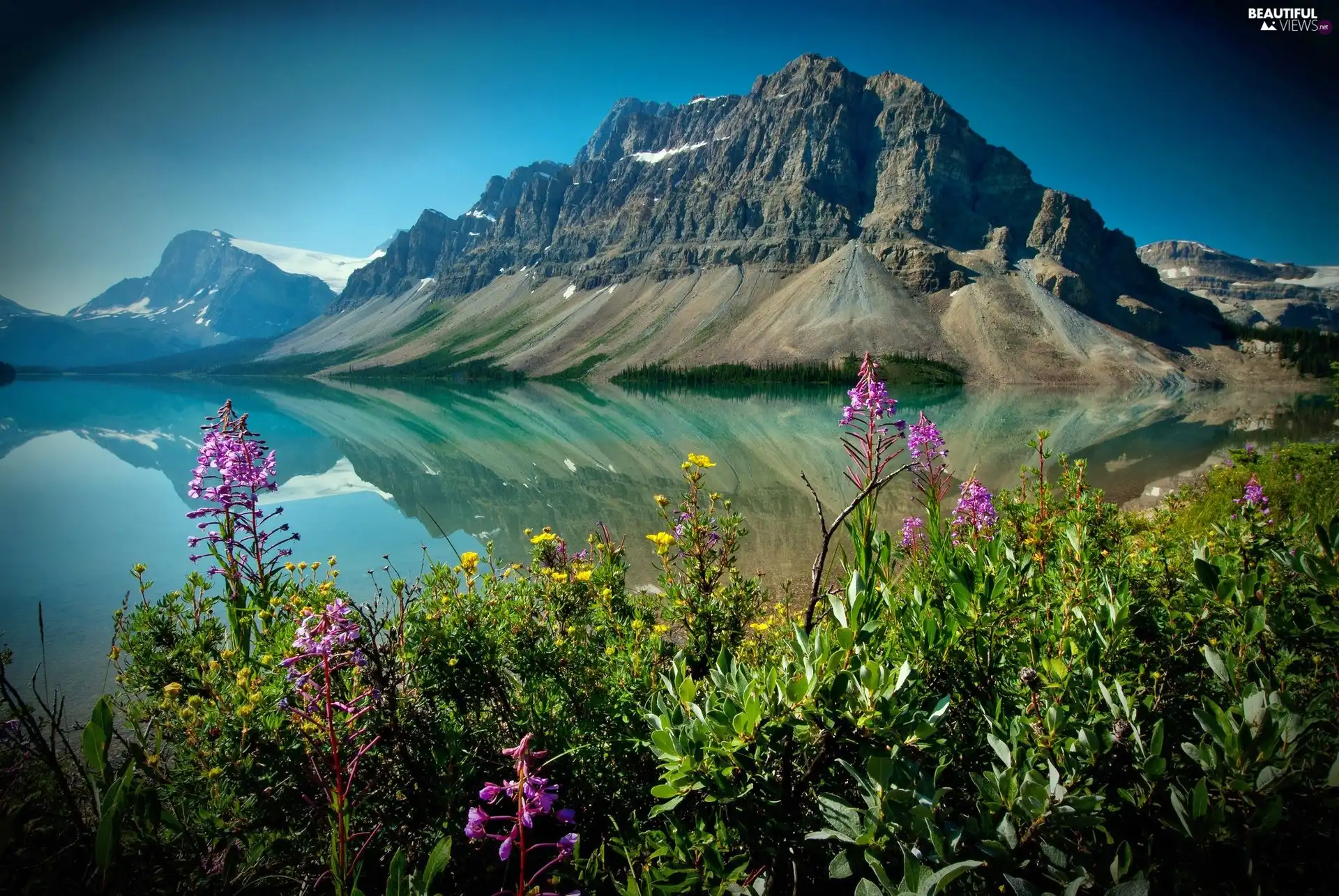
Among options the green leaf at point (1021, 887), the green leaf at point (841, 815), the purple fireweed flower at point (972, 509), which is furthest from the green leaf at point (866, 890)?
the purple fireweed flower at point (972, 509)

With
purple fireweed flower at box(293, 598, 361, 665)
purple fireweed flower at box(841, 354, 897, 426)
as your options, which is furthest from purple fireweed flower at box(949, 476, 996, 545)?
purple fireweed flower at box(293, 598, 361, 665)

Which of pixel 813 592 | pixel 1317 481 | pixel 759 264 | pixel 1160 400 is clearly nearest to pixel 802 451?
pixel 1317 481

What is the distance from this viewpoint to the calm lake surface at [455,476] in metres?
12.9

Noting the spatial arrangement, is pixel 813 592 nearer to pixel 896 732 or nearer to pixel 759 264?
pixel 896 732

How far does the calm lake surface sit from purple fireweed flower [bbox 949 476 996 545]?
242 cm

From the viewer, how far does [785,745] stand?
5.70ft

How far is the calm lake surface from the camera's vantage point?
1293cm

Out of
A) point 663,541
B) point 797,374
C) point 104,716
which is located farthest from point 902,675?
point 797,374

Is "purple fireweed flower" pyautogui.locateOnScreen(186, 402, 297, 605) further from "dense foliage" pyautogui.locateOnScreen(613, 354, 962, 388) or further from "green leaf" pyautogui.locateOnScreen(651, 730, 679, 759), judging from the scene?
"dense foliage" pyautogui.locateOnScreen(613, 354, 962, 388)

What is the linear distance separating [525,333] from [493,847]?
20140cm

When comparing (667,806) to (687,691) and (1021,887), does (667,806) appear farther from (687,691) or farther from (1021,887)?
(1021,887)

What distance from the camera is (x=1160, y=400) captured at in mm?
75000

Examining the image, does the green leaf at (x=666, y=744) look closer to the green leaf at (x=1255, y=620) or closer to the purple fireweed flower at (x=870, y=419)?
the purple fireweed flower at (x=870, y=419)

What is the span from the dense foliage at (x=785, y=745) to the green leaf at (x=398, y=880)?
15mm
